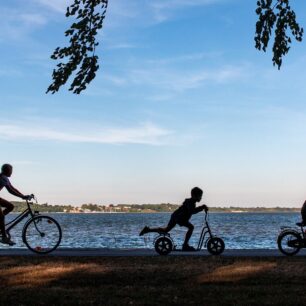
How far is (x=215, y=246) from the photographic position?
1405 cm

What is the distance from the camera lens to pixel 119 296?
8.95 meters

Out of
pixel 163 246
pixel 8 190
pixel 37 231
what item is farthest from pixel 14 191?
pixel 163 246

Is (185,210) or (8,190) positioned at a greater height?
(8,190)

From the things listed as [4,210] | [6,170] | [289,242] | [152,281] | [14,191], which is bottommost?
[152,281]

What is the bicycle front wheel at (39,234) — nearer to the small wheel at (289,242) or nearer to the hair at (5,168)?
the hair at (5,168)

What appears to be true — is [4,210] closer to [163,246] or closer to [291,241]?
[163,246]

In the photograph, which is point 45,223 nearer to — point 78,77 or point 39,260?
point 39,260

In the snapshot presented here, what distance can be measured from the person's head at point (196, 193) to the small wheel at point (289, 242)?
2464mm

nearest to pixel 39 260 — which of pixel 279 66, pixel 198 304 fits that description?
pixel 198 304

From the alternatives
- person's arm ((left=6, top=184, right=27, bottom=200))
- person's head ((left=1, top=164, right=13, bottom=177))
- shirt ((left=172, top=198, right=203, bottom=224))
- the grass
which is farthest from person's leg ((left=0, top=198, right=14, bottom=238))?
shirt ((left=172, top=198, right=203, bottom=224))

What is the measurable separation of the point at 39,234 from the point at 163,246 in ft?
10.1

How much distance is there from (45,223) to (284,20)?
7.48m

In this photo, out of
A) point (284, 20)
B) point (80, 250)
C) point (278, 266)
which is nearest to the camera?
point (284, 20)

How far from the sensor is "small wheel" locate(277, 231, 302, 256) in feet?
47.4
